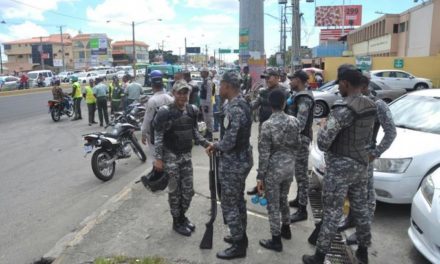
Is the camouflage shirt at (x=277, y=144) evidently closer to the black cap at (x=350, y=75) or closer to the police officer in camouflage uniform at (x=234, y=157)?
the police officer in camouflage uniform at (x=234, y=157)

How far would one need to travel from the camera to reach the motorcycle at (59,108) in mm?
15805

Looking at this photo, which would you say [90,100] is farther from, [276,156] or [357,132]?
[357,132]

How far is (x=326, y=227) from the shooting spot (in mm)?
3643

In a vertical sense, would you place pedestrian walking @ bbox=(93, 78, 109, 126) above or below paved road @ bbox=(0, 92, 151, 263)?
above

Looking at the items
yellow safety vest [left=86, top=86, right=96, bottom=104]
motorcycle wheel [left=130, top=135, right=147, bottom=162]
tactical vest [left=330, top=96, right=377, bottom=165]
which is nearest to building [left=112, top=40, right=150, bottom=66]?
yellow safety vest [left=86, top=86, right=96, bottom=104]

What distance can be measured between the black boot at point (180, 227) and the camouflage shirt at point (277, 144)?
48.0 inches

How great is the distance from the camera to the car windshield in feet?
18.6

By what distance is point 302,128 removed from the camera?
4715mm

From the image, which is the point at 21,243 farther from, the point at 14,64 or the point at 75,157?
the point at 14,64

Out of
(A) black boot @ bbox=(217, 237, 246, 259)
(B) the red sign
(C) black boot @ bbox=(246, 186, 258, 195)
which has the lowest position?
(C) black boot @ bbox=(246, 186, 258, 195)

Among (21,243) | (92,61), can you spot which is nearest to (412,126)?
(21,243)

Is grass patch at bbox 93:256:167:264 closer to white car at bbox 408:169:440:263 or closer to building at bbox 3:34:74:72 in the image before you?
white car at bbox 408:169:440:263

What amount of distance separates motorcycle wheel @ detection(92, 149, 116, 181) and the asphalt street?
0.14m

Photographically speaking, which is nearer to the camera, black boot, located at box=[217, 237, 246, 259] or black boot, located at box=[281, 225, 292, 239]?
black boot, located at box=[217, 237, 246, 259]
